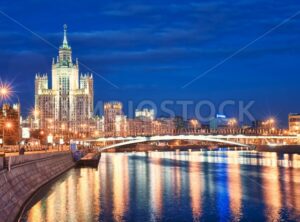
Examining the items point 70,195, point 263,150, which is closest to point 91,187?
point 70,195

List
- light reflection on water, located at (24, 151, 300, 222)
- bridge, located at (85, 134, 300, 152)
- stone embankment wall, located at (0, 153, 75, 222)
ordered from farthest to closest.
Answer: bridge, located at (85, 134, 300, 152) < light reflection on water, located at (24, 151, 300, 222) < stone embankment wall, located at (0, 153, 75, 222)

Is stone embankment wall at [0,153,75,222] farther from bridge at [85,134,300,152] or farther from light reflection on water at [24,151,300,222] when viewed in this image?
bridge at [85,134,300,152]

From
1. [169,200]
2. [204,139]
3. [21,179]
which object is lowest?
[169,200]

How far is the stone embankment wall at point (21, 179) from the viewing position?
25.4m

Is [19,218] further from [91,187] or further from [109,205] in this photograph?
[91,187]

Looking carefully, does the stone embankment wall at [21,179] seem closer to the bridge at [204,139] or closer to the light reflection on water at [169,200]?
the light reflection on water at [169,200]

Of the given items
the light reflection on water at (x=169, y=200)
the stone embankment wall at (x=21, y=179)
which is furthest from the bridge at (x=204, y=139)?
the stone embankment wall at (x=21, y=179)

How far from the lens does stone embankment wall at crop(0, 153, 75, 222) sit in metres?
25.4

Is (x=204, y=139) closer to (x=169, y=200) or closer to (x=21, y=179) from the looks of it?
(x=169, y=200)

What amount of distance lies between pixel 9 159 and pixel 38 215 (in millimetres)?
4463

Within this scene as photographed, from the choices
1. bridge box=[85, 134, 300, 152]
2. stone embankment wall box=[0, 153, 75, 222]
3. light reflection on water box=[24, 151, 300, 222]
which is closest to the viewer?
stone embankment wall box=[0, 153, 75, 222]

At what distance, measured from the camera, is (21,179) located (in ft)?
109

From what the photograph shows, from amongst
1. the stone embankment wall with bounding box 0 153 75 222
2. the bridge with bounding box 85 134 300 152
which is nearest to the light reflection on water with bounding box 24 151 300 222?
the stone embankment wall with bounding box 0 153 75 222

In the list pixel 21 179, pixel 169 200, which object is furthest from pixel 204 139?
pixel 21 179
